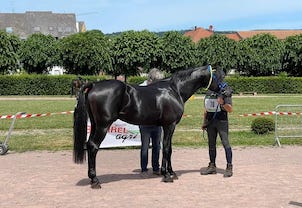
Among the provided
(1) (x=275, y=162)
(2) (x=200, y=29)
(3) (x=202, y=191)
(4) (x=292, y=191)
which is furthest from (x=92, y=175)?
(2) (x=200, y=29)

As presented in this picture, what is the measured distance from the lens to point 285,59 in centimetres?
7075

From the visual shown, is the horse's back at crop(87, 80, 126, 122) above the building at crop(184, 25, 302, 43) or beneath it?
beneath

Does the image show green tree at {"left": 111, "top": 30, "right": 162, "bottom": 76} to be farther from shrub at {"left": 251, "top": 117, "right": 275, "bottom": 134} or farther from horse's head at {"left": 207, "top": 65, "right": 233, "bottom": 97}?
horse's head at {"left": 207, "top": 65, "right": 233, "bottom": 97}

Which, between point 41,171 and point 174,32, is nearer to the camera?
point 41,171

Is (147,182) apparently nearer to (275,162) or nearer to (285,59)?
(275,162)

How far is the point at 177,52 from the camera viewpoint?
6091cm

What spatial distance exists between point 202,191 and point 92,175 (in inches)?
77.7

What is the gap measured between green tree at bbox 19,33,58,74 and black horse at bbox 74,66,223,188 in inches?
2442

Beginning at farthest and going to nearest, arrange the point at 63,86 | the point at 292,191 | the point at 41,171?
1. the point at 63,86
2. the point at 41,171
3. the point at 292,191

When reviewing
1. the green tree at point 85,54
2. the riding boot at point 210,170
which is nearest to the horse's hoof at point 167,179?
the riding boot at point 210,170

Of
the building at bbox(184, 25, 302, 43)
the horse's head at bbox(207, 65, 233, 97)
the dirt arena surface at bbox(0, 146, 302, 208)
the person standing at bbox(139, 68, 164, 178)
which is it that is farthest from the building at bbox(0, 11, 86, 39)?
the horse's head at bbox(207, 65, 233, 97)

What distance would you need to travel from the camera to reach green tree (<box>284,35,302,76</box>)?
67.2 meters

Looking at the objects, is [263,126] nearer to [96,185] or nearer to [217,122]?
[217,122]

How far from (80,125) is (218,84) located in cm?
276
